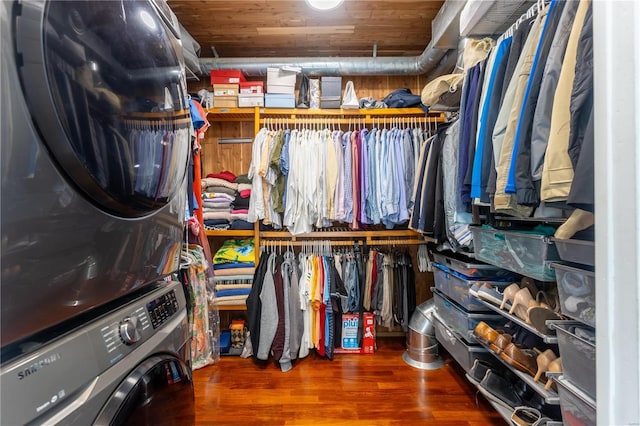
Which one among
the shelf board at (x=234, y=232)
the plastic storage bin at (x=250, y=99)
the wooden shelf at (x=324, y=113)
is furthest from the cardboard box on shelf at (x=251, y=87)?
the shelf board at (x=234, y=232)

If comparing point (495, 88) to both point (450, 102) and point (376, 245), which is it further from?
point (376, 245)

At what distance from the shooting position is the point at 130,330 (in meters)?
0.58

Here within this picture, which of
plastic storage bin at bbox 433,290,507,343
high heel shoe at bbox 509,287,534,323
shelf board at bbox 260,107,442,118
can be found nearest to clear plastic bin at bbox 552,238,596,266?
high heel shoe at bbox 509,287,534,323

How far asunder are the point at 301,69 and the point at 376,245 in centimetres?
161

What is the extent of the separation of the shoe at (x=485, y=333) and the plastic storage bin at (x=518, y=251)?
0.34 meters

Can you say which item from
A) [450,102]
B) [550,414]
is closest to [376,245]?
[450,102]

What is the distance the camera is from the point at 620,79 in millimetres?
421

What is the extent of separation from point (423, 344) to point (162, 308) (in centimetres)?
202

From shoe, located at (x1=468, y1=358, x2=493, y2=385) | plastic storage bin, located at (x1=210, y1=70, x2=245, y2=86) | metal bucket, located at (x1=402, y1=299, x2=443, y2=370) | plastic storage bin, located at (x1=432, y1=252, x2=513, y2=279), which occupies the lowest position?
metal bucket, located at (x1=402, y1=299, x2=443, y2=370)

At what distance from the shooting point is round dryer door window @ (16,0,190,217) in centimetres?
41

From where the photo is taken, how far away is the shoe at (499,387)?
1486 mm

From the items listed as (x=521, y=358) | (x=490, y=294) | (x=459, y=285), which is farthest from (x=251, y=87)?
(x=521, y=358)

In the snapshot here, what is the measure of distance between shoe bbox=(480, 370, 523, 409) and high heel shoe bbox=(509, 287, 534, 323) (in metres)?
0.44

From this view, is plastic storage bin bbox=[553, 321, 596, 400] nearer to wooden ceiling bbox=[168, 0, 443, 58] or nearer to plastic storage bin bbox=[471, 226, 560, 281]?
plastic storage bin bbox=[471, 226, 560, 281]
